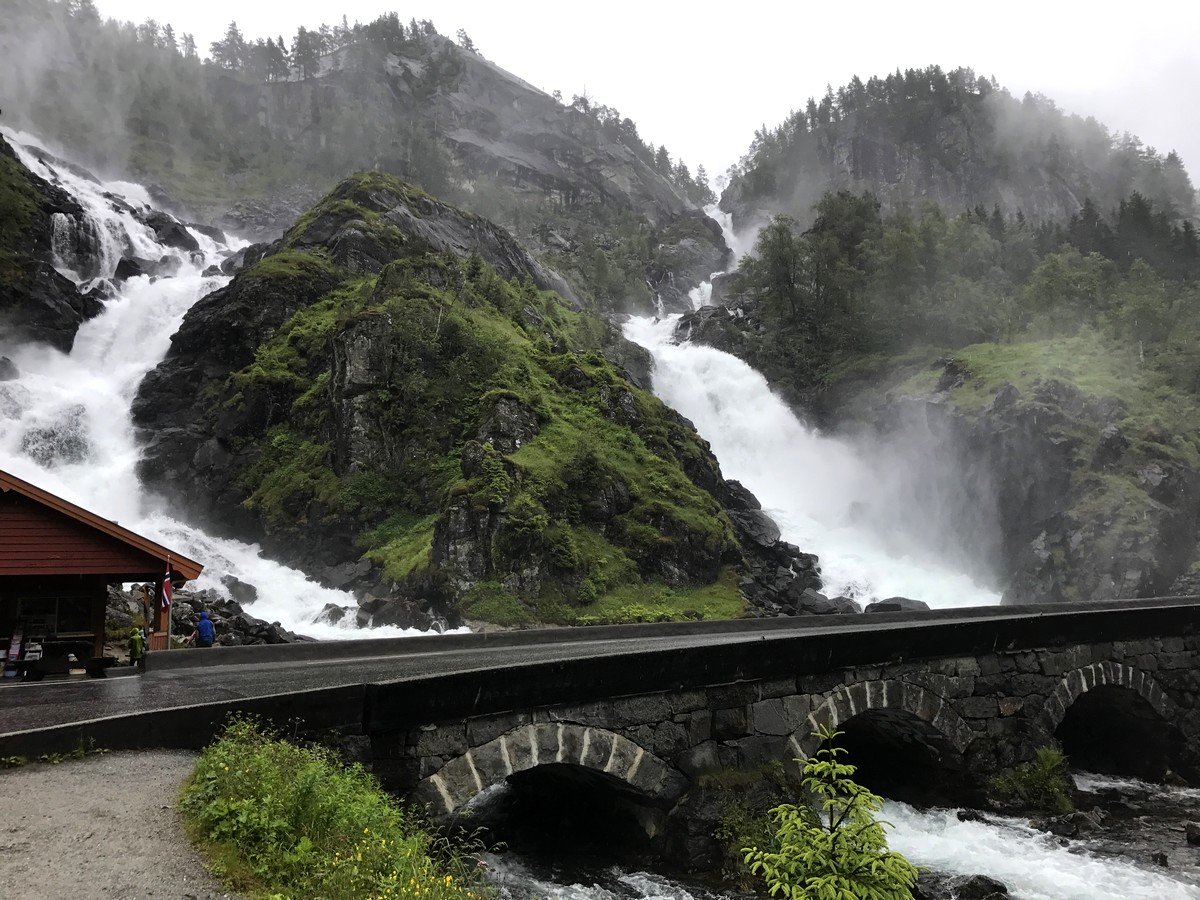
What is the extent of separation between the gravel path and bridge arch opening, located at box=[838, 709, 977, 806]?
903cm

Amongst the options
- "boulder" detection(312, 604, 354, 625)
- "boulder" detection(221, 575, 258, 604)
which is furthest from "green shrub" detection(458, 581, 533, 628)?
"boulder" detection(221, 575, 258, 604)

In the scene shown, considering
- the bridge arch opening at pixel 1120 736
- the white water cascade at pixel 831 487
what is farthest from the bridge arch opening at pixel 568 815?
the white water cascade at pixel 831 487

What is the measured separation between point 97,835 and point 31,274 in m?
44.7

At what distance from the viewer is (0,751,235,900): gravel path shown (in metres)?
4.18

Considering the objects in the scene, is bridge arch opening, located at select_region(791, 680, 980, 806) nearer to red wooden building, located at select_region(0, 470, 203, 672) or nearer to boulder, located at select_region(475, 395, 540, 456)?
red wooden building, located at select_region(0, 470, 203, 672)

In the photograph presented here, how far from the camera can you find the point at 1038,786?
1186 cm

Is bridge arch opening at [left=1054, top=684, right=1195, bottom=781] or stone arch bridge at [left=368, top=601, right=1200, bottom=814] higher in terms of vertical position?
stone arch bridge at [left=368, top=601, right=1200, bottom=814]

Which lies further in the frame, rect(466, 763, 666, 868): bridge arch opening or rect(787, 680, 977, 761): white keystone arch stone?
rect(787, 680, 977, 761): white keystone arch stone

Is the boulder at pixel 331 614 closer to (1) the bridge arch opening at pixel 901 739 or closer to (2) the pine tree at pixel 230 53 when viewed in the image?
(1) the bridge arch opening at pixel 901 739

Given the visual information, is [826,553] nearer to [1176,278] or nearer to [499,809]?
[499,809]

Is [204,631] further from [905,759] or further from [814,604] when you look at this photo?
[814,604]

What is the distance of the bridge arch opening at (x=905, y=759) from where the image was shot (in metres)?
11.6

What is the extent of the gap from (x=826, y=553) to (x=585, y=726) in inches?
1262

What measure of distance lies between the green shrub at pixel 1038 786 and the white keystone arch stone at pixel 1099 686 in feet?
1.98
